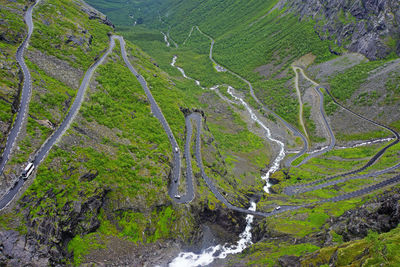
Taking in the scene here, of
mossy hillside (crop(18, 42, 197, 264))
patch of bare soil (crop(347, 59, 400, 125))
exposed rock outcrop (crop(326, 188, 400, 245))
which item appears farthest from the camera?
patch of bare soil (crop(347, 59, 400, 125))

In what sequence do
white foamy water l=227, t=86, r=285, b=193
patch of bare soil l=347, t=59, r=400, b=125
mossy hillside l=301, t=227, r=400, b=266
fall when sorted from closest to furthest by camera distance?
mossy hillside l=301, t=227, r=400, b=266 → white foamy water l=227, t=86, r=285, b=193 → patch of bare soil l=347, t=59, r=400, b=125

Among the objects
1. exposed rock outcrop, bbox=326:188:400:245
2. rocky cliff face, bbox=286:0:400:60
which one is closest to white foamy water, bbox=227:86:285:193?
exposed rock outcrop, bbox=326:188:400:245

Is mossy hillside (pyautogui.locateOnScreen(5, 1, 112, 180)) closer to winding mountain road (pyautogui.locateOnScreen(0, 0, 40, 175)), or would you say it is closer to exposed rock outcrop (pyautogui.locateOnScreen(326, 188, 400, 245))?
winding mountain road (pyautogui.locateOnScreen(0, 0, 40, 175))

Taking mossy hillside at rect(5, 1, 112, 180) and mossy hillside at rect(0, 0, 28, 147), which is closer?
mossy hillside at rect(0, 0, 28, 147)

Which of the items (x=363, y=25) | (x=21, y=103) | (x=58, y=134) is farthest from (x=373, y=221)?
(x=363, y=25)

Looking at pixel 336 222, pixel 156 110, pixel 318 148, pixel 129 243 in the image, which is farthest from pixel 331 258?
pixel 318 148

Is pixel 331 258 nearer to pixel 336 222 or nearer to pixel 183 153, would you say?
pixel 336 222

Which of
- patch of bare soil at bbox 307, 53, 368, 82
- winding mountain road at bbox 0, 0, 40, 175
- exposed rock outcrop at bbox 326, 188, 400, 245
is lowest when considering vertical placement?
exposed rock outcrop at bbox 326, 188, 400, 245

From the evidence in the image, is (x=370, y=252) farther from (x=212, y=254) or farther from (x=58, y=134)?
(x=58, y=134)
